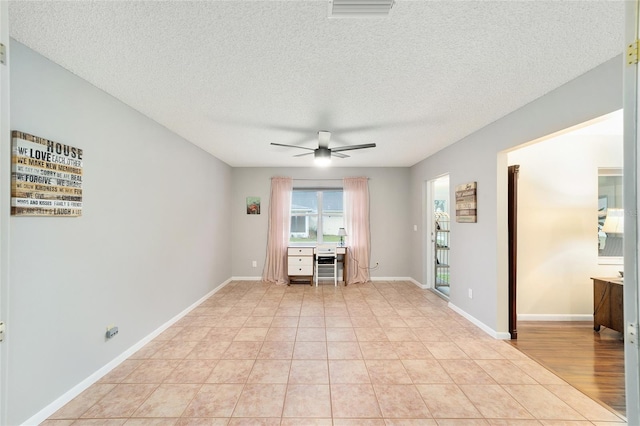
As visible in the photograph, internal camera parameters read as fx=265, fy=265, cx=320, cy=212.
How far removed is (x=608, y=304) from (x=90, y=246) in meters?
5.25

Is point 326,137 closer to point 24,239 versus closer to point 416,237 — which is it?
point 24,239

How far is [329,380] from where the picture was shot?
2.22m

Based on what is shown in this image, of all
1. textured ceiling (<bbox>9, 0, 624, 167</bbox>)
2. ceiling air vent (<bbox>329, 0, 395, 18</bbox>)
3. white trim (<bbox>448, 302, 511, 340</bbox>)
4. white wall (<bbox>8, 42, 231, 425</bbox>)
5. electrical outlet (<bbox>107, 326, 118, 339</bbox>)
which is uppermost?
textured ceiling (<bbox>9, 0, 624, 167</bbox>)

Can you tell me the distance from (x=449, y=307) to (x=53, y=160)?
4719 mm

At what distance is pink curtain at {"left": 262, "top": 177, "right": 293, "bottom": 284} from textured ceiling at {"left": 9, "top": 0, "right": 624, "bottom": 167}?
2.81 metres

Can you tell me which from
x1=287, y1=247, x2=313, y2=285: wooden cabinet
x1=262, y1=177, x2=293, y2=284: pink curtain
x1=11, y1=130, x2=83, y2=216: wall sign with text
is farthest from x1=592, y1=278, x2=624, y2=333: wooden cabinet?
x1=11, y1=130, x2=83, y2=216: wall sign with text

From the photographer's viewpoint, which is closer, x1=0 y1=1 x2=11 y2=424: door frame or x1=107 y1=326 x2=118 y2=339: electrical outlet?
x1=0 y1=1 x2=11 y2=424: door frame

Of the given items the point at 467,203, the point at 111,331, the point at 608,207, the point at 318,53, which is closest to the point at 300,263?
the point at 467,203

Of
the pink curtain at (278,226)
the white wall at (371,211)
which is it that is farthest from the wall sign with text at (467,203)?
the pink curtain at (278,226)

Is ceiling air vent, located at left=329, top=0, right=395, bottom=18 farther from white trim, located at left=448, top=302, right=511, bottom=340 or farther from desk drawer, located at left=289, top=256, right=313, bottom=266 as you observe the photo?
desk drawer, located at left=289, top=256, right=313, bottom=266

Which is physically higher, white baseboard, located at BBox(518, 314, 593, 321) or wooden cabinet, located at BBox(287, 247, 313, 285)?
wooden cabinet, located at BBox(287, 247, 313, 285)

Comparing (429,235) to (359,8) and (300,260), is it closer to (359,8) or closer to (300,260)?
(300,260)

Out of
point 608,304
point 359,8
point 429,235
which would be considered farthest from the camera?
point 429,235

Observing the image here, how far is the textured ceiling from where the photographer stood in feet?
4.59
